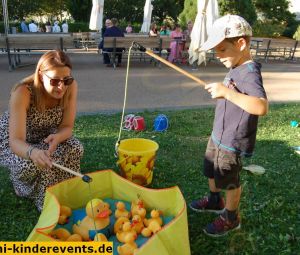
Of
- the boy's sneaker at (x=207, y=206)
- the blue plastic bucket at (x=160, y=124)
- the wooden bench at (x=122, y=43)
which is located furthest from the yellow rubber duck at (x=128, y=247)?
the wooden bench at (x=122, y=43)

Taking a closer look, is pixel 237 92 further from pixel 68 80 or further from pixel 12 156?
pixel 12 156

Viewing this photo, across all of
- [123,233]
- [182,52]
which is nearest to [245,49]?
[123,233]

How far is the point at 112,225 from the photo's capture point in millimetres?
2438

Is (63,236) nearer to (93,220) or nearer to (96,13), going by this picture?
(93,220)

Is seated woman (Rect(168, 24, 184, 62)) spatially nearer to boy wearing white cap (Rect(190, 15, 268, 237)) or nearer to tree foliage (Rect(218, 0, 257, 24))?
tree foliage (Rect(218, 0, 257, 24))

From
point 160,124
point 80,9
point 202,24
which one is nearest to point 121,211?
point 160,124

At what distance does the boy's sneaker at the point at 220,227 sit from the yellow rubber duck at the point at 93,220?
70 centimetres

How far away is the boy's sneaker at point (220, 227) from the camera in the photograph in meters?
2.47

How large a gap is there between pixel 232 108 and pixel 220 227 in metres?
0.82

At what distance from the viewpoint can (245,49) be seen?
2.19 metres

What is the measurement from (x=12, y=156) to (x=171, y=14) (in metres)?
26.4

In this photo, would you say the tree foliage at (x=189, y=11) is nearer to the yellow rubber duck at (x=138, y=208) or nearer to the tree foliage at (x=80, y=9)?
the tree foliage at (x=80, y=9)

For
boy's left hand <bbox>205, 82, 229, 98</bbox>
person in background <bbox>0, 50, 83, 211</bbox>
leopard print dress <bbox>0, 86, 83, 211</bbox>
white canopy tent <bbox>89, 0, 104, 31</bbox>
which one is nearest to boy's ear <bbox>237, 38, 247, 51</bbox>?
boy's left hand <bbox>205, 82, 229, 98</bbox>

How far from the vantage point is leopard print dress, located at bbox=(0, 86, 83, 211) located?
2.67 m
